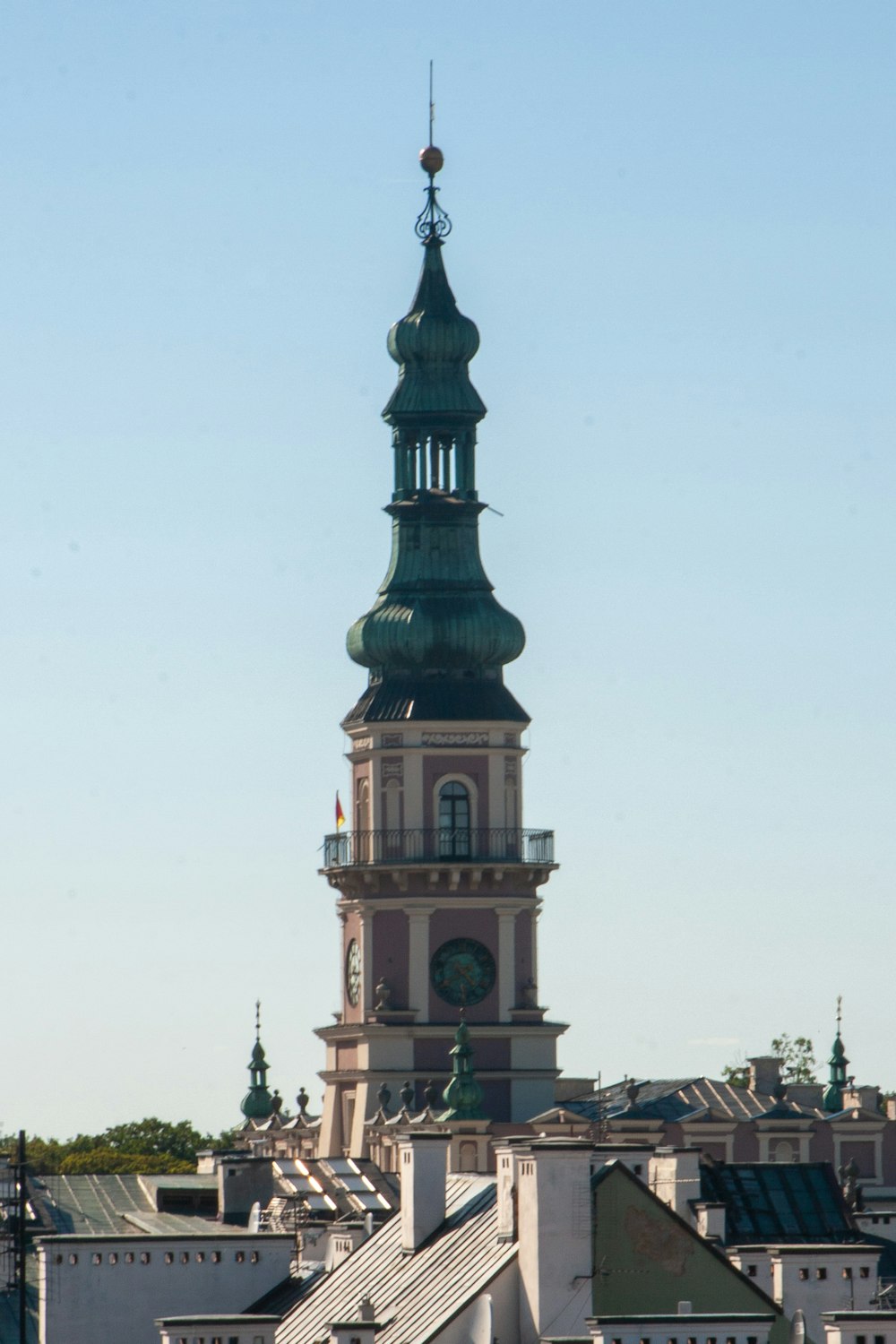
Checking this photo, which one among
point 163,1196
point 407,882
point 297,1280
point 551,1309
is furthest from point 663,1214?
point 407,882

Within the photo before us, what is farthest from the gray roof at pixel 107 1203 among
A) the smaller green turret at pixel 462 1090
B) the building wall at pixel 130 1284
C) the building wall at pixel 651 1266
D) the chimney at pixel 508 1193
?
the building wall at pixel 651 1266

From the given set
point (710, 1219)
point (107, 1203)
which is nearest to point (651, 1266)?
point (710, 1219)

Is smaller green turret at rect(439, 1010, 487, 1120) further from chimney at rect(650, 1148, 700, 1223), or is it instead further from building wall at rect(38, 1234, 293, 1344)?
building wall at rect(38, 1234, 293, 1344)

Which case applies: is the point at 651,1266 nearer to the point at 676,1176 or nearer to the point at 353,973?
the point at 676,1176

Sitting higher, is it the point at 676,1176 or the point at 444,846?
the point at 444,846

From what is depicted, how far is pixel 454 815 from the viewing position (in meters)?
152

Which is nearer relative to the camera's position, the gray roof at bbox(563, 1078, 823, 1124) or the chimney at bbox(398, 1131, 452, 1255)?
the chimney at bbox(398, 1131, 452, 1255)

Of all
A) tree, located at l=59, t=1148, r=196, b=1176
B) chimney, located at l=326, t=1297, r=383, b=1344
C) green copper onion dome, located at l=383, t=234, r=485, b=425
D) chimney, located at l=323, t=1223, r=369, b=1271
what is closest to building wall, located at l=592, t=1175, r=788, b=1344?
chimney, located at l=326, t=1297, r=383, b=1344

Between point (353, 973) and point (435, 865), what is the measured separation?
604cm

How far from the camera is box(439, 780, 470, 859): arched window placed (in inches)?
5974

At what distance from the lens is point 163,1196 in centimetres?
11831

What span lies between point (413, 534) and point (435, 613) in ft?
10.7

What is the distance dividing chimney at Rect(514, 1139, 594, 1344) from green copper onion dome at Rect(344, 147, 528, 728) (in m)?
84.8

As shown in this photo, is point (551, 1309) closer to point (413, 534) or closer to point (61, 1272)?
point (61, 1272)
